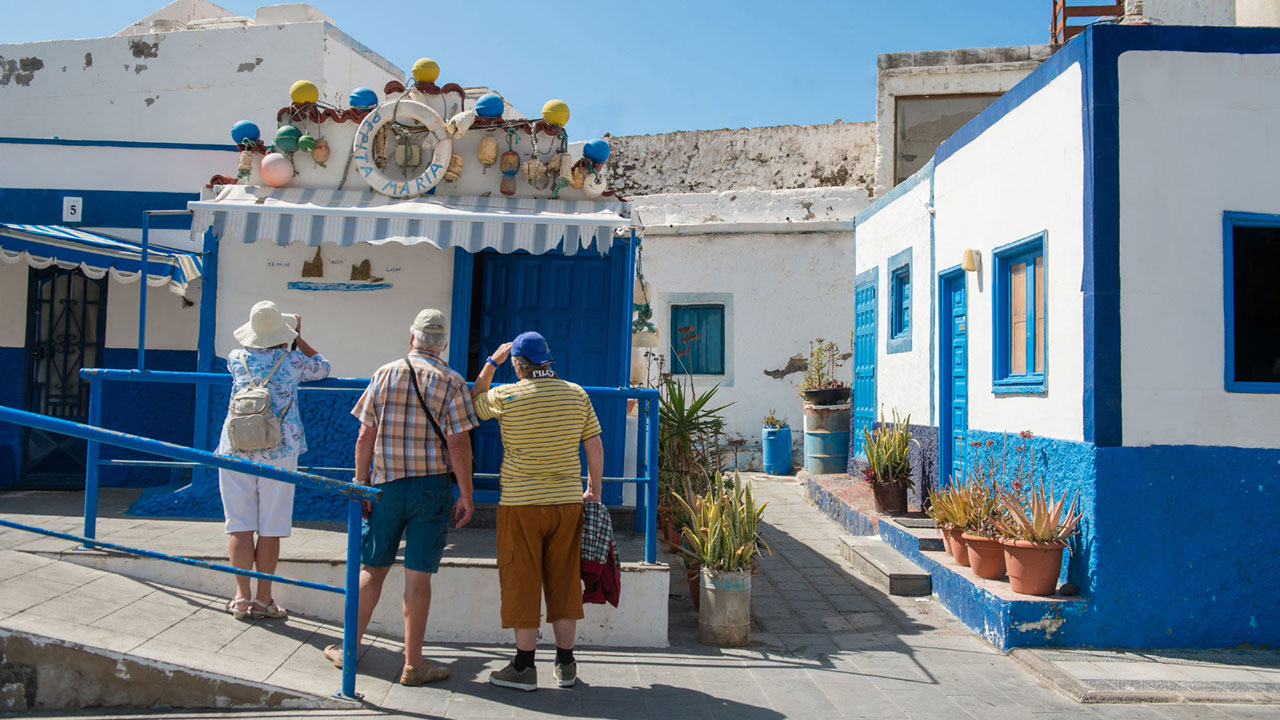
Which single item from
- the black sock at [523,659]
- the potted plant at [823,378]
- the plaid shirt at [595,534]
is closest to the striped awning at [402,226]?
the plaid shirt at [595,534]

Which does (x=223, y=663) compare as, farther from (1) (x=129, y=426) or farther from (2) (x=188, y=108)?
(2) (x=188, y=108)

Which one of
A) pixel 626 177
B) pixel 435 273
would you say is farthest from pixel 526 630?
pixel 626 177

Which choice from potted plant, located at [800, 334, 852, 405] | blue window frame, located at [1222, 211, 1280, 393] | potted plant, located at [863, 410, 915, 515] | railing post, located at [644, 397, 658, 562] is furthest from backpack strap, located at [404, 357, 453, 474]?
potted plant, located at [800, 334, 852, 405]

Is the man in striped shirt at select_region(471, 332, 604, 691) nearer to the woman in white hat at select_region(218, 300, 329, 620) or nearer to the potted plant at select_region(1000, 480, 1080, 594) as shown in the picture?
the woman in white hat at select_region(218, 300, 329, 620)

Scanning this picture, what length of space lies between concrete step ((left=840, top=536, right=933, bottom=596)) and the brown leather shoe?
367 cm

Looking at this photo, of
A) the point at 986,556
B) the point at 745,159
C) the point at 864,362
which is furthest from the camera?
the point at 745,159

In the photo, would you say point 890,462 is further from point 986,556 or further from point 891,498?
point 986,556

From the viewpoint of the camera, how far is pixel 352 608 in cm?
420

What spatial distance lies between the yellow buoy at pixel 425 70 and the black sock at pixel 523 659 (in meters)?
4.65

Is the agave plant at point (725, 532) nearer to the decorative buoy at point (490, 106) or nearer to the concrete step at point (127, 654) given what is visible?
the concrete step at point (127, 654)

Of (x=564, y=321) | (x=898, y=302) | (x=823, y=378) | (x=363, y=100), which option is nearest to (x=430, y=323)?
(x=564, y=321)

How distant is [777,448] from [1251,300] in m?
7.87

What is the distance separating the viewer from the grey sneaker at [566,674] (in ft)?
15.0

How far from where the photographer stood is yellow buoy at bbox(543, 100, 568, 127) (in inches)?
283
